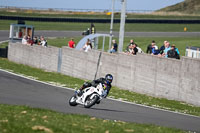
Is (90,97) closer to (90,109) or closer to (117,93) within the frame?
(90,109)

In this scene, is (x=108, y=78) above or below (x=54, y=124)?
above

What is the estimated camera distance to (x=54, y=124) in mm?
10438

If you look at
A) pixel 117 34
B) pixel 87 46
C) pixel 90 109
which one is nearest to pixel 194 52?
pixel 87 46

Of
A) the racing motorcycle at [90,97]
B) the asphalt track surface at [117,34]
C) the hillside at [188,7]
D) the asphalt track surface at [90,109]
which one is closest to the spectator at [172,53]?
the asphalt track surface at [90,109]

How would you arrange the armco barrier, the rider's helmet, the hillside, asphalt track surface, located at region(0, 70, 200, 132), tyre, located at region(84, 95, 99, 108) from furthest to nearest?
1. the hillside
2. the armco barrier
3. tyre, located at region(84, 95, 99, 108)
4. the rider's helmet
5. asphalt track surface, located at region(0, 70, 200, 132)

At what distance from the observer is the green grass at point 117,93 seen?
19.1 m

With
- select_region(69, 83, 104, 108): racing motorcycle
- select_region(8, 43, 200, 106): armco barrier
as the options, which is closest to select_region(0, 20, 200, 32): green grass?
select_region(8, 43, 200, 106): armco barrier

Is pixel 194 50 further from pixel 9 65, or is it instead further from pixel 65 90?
pixel 9 65

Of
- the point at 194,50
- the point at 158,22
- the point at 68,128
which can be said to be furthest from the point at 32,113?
the point at 158,22

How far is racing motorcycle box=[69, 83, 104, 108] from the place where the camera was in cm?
1554

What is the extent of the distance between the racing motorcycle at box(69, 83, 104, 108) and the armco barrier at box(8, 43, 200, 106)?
5.80 m

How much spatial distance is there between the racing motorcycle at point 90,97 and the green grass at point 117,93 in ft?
13.3

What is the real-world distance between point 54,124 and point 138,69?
1328 cm

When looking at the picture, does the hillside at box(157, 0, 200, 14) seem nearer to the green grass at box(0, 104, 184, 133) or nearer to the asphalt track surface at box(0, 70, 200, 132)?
the asphalt track surface at box(0, 70, 200, 132)
